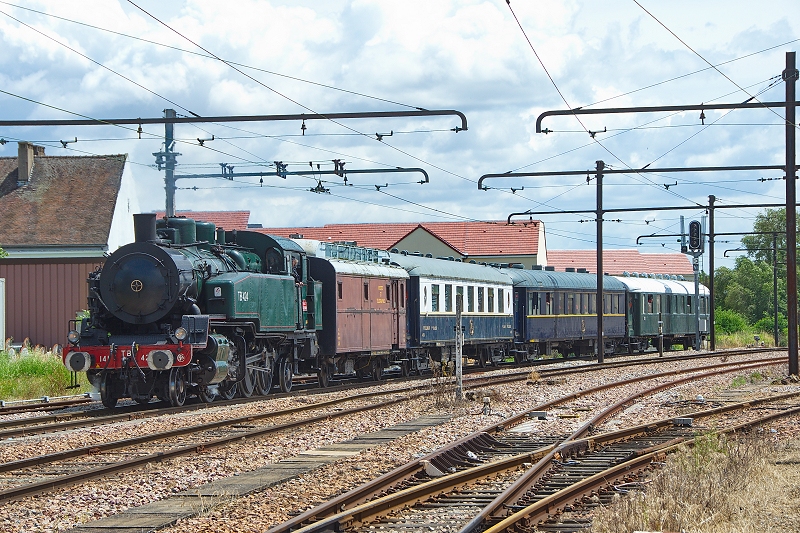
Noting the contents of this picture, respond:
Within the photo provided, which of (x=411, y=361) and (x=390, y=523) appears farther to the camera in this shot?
(x=411, y=361)

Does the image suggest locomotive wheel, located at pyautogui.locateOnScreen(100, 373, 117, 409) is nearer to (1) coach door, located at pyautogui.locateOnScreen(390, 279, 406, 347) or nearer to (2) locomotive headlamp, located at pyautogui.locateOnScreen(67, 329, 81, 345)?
(2) locomotive headlamp, located at pyautogui.locateOnScreen(67, 329, 81, 345)

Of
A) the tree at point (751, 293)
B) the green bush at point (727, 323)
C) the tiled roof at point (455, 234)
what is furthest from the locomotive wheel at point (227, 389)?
the tree at point (751, 293)

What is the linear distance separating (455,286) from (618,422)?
584 inches

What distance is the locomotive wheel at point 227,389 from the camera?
1989 centimetres

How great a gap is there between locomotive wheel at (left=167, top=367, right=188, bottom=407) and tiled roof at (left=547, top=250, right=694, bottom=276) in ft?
251

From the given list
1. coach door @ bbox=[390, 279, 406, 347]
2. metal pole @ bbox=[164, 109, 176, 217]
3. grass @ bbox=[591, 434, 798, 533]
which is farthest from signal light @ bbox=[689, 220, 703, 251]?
grass @ bbox=[591, 434, 798, 533]

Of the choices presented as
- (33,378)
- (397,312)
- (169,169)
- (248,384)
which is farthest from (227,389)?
(169,169)

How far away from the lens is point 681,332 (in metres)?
49.9

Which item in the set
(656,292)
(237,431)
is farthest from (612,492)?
(656,292)

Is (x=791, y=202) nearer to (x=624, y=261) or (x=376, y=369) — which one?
(x=376, y=369)

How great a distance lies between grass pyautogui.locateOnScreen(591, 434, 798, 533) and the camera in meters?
7.96

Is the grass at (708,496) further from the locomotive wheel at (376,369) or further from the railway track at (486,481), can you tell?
the locomotive wheel at (376,369)

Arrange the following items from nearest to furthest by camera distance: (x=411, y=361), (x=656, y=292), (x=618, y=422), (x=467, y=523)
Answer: (x=467, y=523), (x=618, y=422), (x=411, y=361), (x=656, y=292)

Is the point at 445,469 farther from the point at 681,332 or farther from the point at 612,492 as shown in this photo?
the point at 681,332
